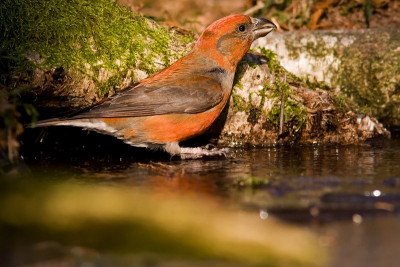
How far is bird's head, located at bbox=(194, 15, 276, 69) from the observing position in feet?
17.2

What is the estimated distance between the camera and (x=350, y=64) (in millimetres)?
6410

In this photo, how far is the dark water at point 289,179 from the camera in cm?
248

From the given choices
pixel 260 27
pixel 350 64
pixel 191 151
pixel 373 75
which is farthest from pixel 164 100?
pixel 373 75

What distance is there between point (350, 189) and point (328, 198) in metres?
0.29

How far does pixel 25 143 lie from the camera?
5.40 meters

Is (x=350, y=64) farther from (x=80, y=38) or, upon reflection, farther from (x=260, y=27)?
(x=80, y=38)

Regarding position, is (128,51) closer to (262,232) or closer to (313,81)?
(313,81)

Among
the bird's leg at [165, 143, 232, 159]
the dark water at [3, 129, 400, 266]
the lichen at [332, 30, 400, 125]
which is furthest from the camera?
the lichen at [332, 30, 400, 125]

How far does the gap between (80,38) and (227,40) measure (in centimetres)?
159

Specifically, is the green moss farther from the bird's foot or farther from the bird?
the bird's foot

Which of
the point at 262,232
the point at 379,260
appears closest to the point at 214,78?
the point at 262,232

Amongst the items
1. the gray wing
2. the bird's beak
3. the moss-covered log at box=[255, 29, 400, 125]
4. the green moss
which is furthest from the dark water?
the bird's beak

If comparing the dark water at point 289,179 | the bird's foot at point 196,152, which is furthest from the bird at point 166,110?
the dark water at point 289,179

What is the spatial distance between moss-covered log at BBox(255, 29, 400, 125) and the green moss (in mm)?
1831
